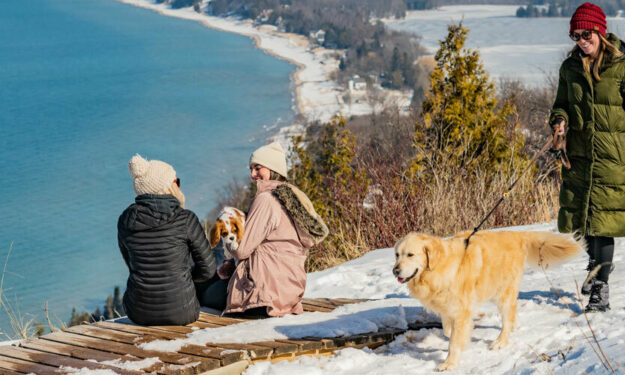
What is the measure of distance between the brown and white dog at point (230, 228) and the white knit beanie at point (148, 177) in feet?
1.55

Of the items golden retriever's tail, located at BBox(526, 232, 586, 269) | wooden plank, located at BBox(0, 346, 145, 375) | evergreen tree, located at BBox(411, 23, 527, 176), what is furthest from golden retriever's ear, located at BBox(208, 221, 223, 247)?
evergreen tree, located at BBox(411, 23, 527, 176)

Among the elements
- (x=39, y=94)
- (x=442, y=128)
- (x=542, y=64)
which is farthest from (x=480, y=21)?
(x=442, y=128)

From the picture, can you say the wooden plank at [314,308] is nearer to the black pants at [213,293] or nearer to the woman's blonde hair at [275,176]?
the black pants at [213,293]

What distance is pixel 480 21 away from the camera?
140 meters

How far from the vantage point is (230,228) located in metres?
4.52

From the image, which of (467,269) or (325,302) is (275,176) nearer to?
(325,302)

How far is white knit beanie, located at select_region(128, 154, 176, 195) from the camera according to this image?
4215mm

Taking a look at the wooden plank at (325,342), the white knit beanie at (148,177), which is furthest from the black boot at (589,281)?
the white knit beanie at (148,177)

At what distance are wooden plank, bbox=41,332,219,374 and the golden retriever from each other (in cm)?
129

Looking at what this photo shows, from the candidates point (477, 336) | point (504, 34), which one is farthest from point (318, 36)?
point (477, 336)

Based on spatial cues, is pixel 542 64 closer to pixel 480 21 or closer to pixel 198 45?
pixel 480 21

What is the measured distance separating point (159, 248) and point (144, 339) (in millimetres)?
616

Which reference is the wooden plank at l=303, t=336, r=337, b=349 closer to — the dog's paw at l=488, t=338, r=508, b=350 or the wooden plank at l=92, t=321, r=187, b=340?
the wooden plank at l=92, t=321, r=187, b=340

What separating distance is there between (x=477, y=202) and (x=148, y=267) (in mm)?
4976
